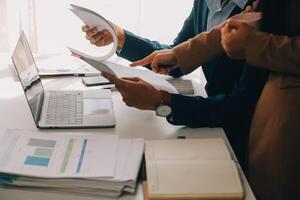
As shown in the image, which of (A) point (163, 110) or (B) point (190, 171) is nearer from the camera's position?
(B) point (190, 171)

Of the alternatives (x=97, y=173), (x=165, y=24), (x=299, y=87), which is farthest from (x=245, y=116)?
(x=165, y=24)

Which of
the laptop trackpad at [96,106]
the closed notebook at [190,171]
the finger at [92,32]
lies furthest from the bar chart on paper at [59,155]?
the finger at [92,32]

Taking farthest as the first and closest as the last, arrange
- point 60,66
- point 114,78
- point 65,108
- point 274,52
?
1. point 60,66
2. point 65,108
3. point 114,78
4. point 274,52

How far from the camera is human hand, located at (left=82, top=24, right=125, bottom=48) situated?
1665mm

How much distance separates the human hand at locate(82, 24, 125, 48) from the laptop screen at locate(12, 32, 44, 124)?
0.23m

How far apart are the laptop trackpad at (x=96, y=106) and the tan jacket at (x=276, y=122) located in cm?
45

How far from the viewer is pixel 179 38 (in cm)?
187

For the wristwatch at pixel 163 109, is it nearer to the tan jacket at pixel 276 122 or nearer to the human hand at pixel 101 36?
the tan jacket at pixel 276 122

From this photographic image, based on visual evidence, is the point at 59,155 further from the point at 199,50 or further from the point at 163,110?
the point at 199,50

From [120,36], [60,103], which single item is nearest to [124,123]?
[60,103]

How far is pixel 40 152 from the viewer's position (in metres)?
1.13

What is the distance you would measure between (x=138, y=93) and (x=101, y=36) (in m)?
0.45

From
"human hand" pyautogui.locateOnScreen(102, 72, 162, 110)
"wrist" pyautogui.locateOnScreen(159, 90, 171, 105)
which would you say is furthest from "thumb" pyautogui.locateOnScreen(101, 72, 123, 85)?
"wrist" pyautogui.locateOnScreen(159, 90, 171, 105)

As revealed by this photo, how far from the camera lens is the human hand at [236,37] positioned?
1200mm
